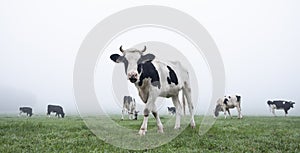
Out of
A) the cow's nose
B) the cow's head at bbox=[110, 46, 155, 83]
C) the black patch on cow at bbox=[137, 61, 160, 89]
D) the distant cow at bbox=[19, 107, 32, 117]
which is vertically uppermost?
the cow's head at bbox=[110, 46, 155, 83]

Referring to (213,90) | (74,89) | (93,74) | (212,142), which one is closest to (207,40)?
(213,90)

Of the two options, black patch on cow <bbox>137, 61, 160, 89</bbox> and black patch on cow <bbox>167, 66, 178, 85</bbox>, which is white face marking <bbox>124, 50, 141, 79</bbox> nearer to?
black patch on cow <bbox>137, 61, 160, 89</bbox>

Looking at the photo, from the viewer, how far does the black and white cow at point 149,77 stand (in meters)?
9.62

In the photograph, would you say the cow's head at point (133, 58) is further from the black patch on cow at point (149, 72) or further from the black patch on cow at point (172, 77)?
the black patch on cow at point (172, 77)

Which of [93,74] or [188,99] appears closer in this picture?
[93,74]

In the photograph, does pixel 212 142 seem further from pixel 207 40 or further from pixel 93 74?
pixel 93 74

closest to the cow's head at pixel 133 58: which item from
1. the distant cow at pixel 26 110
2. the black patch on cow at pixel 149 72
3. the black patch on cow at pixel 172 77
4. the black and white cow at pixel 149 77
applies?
the black and white cow at pixel 149 77

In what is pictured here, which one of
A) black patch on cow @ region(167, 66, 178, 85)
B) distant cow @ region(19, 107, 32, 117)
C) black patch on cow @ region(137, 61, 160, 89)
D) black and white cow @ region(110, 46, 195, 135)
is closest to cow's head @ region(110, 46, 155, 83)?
black and white cow @ region(110, 46, 195, 135)

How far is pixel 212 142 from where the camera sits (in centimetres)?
796

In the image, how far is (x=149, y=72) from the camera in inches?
404

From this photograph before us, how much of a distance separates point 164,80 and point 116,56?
2.08 m

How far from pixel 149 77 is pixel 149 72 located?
18 cm

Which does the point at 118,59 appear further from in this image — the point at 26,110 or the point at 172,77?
the point at 26,110

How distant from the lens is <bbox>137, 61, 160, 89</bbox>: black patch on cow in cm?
996
